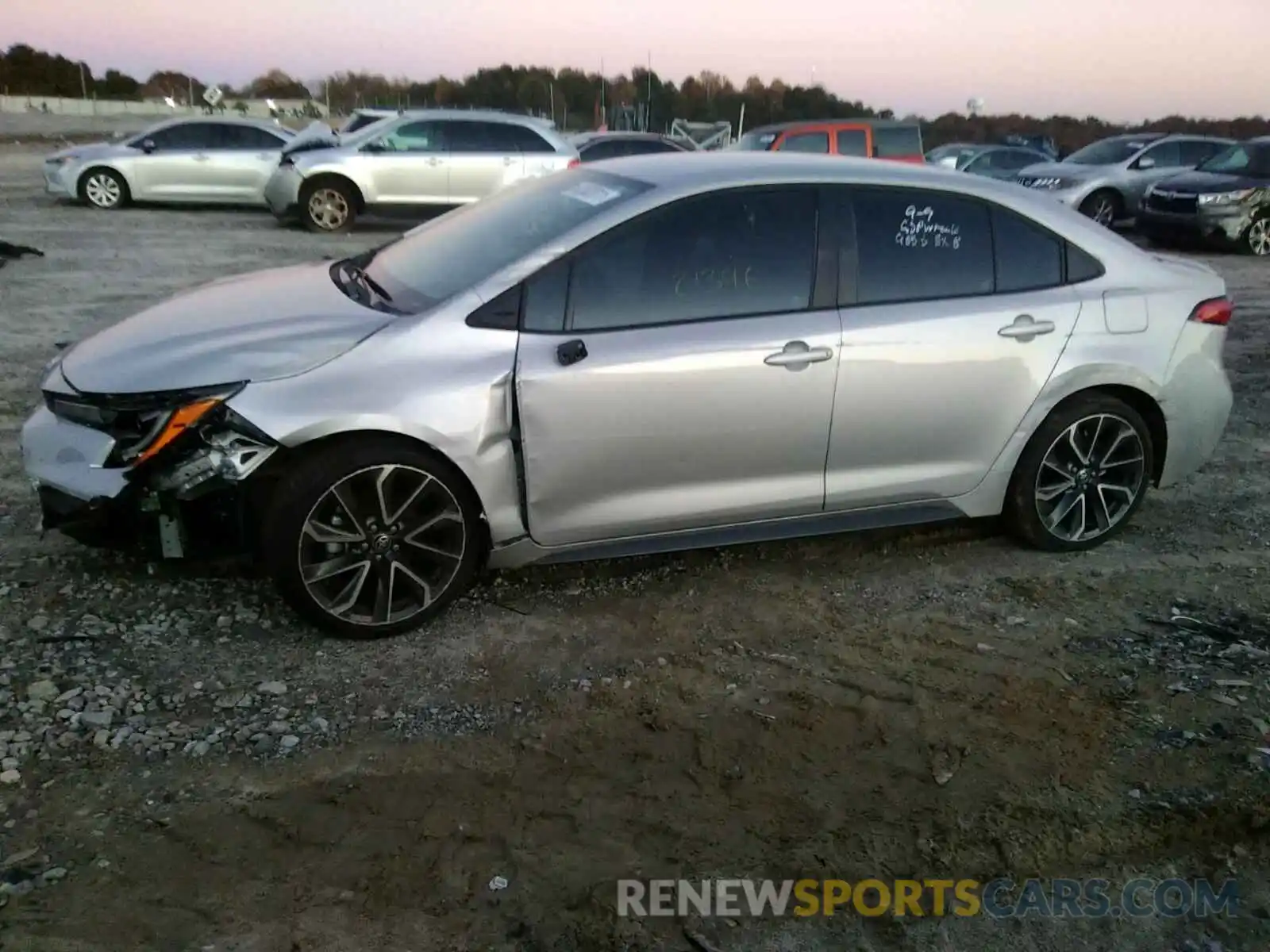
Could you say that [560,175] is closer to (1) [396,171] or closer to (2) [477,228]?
(2) [477,228]

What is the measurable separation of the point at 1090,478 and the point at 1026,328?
813 mm

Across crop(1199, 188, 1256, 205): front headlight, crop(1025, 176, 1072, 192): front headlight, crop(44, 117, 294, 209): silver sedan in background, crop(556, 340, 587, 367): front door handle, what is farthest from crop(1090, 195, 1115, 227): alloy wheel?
crop(556, 340, 587, 367): front door handle

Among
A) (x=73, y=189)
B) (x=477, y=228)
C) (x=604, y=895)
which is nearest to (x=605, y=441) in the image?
(x=477, y=228)

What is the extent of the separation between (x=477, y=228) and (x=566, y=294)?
2.94 feet

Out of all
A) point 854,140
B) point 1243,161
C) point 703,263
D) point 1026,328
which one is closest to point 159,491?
point 703,263

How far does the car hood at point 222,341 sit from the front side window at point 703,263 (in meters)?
0.80

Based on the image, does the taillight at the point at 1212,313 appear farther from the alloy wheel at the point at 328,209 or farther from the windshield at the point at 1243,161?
the windshield at the point at 1243,161

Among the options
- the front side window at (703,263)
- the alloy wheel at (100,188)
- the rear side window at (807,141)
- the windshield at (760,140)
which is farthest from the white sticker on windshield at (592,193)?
the alloy wheel at (100,188)

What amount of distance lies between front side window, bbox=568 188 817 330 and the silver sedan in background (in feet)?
46.7

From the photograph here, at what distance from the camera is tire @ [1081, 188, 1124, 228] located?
1762 cm

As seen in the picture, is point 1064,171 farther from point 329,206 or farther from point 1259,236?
point 329,206

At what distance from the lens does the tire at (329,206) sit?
592 inches

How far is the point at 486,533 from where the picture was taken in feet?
13.5

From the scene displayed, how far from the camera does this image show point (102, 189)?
666 inches
